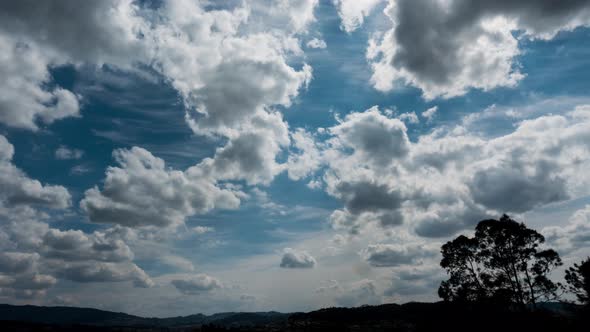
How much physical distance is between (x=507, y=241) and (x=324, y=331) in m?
57.1

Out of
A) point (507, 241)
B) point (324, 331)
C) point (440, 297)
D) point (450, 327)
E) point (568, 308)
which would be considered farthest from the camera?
point (324, 331)

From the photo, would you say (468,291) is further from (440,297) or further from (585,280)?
(585,280)

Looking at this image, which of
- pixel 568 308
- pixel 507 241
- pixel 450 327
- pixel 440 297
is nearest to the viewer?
pixel 450 327

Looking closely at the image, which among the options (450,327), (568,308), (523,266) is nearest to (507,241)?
(523,266)

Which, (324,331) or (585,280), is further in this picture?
(324,331)

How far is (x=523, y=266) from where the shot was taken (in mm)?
49094

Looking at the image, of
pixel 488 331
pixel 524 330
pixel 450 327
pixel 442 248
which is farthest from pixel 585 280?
pixel 450 327

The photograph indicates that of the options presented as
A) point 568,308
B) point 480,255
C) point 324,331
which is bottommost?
point 324,331

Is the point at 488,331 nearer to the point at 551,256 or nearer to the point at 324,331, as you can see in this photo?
the point at 551,256

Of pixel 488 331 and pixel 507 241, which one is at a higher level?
pixel 507 241

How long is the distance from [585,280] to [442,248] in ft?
60.1

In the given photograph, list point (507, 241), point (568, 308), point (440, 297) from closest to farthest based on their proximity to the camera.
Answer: point (568, 308) → point (507, 241) → point (440, 297)

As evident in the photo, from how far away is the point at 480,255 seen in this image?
5272 cm

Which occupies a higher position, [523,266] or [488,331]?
[523,266]
